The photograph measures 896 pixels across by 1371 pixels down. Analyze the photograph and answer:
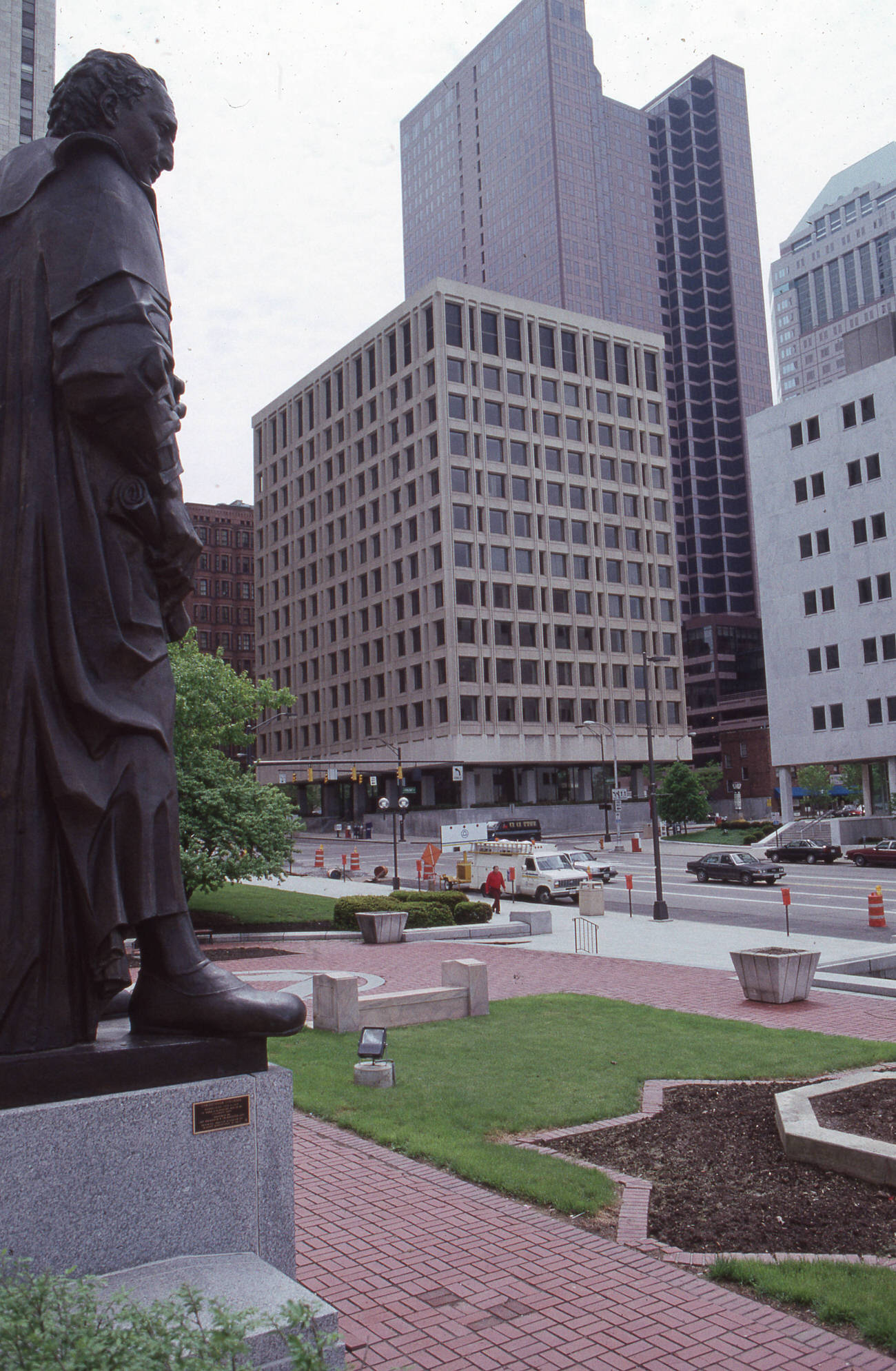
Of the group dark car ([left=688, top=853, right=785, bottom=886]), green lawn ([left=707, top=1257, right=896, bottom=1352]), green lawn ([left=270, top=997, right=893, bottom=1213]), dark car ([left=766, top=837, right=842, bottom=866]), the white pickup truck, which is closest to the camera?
green lawn ([left=707, top=1257, right=896, bottom=1352])

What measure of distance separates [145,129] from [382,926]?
21637 mm

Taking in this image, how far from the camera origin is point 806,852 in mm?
50781

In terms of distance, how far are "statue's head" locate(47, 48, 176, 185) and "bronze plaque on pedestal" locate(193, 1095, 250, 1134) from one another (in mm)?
4454

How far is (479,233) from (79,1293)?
168944 mm

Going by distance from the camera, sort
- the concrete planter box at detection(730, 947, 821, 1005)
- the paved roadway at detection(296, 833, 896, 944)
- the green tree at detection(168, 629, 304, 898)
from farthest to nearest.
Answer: the paved roadway at detection(296, 833, 896, 944), the green tree at detection(168, 629, 304, 898), the concrete planter box at detection(730, 947, 821, 1005)

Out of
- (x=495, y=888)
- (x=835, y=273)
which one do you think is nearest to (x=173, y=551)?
(x=495, y=888)

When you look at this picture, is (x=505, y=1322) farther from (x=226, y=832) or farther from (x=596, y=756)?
(x=596, y=756)

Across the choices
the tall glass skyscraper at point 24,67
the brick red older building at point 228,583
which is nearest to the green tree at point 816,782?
the brick red older building at point 228,583

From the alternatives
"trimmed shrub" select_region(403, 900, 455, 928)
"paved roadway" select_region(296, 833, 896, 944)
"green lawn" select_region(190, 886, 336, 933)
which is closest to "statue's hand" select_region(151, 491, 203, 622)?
"green lawn" select_region(190, 886, 336, 933)

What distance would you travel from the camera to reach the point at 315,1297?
12.9 ft

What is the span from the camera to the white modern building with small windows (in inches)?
2482

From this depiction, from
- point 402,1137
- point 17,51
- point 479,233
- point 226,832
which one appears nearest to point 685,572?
point 479,233

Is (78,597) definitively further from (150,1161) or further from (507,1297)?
(507,1297)

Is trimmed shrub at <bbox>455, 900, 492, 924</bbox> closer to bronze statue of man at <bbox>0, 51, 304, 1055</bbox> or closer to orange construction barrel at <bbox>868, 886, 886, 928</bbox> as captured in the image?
orange construction barrel at <bbox>868, 886, 886, 928</bbox>
